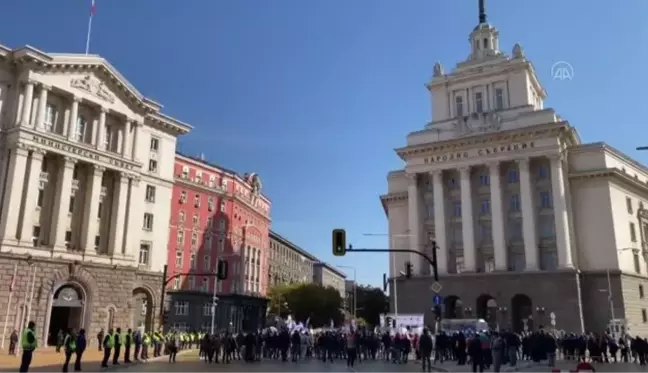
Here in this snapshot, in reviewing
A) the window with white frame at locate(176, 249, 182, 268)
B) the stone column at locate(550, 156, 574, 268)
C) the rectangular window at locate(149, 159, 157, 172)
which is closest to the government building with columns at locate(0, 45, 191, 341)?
the rectangular window at locate(149, 159, 157, 172)

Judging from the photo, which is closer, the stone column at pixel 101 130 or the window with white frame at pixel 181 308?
the stone column at pixel 101 130

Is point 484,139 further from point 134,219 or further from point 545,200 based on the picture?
point 134,219

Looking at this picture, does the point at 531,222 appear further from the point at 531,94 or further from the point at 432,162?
the point at 531,94

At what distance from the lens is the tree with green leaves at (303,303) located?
9069 centimetres

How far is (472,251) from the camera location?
59906mm

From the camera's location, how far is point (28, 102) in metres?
40.3

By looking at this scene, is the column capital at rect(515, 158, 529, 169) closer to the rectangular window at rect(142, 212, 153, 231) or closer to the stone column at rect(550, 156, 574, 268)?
the stone column at rect(550, 156, 574, 268)

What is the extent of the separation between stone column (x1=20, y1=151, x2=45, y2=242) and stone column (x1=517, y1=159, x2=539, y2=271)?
4666 cm

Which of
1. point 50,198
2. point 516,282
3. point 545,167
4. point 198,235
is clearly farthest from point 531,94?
point 50,198

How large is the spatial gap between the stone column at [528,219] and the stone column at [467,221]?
5470 mm

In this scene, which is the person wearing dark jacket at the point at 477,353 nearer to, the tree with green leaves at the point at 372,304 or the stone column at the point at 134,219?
the stone column at the point at 134,219

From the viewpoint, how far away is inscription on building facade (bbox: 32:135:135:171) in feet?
133

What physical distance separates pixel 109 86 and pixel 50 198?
11.2m

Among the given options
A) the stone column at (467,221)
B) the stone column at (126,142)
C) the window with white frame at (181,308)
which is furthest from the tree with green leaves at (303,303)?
the stone column at (126,142)
